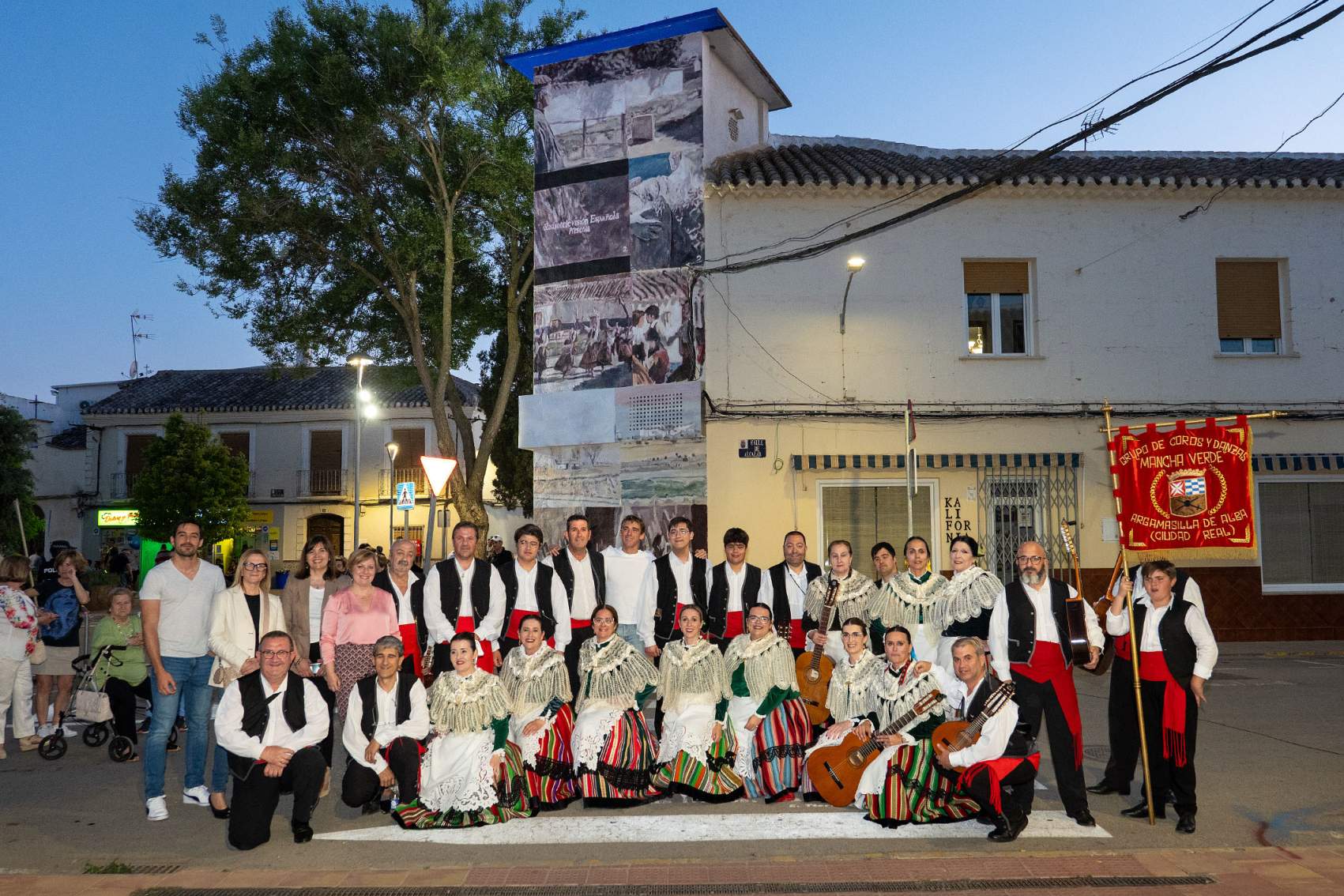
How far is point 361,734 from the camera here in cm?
657

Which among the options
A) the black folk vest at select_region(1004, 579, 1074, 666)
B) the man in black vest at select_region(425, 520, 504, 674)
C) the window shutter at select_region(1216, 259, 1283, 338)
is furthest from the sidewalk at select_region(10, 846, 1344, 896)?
the window shutter at select_region(1216, 259, 1283, 338)

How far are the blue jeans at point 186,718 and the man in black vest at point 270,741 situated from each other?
0.56 metres

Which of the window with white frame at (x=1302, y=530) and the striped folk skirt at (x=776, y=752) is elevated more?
the window with white frame at (x=1302, y=530)

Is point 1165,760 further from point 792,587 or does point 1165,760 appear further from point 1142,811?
point 792,587

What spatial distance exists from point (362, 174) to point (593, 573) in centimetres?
1188

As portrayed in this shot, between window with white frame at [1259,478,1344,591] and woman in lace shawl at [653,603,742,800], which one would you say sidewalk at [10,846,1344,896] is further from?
window with white frame at [1259,478,1344,591]

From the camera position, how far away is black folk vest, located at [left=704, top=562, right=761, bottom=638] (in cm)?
819

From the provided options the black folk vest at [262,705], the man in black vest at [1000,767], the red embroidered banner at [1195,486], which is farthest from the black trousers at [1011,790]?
the red embroidered banner at [1195,486]

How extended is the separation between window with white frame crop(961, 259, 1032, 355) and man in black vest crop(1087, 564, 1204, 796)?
9523mm

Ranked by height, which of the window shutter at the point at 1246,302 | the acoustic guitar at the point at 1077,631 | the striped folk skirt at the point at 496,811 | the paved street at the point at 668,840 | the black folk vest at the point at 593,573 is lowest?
the paved street at the point at 668,840

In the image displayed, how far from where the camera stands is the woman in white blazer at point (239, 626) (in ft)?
21.8

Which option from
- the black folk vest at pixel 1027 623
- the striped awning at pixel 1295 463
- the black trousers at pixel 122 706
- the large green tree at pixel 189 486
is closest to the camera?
the black folk vest at pixel 1027 623

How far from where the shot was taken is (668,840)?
20.0ft

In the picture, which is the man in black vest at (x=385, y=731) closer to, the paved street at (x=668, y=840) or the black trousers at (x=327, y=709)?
the black trousers at (x=327, y=709)
